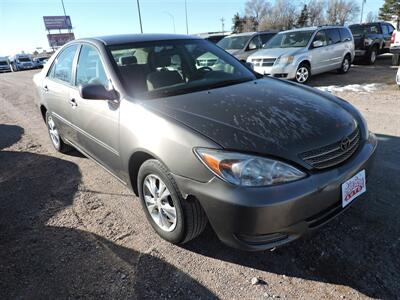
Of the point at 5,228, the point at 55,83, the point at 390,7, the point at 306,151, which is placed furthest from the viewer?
Result: the point at 390,7

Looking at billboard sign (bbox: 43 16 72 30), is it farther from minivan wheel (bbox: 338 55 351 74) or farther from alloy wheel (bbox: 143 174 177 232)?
alloy wheel (bbox: 143 174 177 232)

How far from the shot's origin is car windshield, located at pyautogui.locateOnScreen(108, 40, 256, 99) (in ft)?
9.73

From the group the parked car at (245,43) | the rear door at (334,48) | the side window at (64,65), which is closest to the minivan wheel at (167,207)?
the side window at (64,65)

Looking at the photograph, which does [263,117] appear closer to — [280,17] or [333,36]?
[333,36]

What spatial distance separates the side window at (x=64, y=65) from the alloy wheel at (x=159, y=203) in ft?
6.32

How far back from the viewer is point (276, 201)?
1959mm

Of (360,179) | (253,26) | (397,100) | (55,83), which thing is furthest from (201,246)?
(253,26)

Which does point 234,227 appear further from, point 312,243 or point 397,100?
point 397,100

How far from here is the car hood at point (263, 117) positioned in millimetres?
2145

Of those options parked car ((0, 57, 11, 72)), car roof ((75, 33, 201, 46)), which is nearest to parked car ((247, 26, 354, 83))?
car roof ((75, 33, 201, 46))

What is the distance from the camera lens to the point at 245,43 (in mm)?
12109

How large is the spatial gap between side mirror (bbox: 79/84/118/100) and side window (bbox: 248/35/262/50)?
394 inches

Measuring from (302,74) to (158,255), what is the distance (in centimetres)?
812

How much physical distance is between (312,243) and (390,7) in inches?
2878
